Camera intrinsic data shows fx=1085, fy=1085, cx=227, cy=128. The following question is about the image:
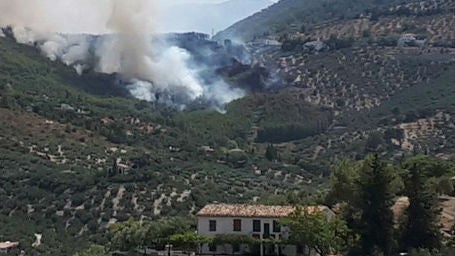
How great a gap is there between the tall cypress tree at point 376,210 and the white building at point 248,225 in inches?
99.7

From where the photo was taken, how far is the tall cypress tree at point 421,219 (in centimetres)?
5894

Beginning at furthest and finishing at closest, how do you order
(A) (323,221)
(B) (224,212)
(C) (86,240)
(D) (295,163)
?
(D) (295,163)
(C) (86,240)
(B) (224,212)
(A) (323,221)

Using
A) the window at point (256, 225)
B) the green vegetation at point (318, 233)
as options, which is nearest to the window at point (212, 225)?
the window at point (256, 225)

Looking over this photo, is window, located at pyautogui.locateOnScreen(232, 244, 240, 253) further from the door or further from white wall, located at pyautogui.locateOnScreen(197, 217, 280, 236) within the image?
the door

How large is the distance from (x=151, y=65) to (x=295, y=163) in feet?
195

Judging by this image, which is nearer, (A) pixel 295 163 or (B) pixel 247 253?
(B) pixel 247 253

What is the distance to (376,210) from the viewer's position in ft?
195

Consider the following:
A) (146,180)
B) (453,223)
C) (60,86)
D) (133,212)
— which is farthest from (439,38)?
(453,223)

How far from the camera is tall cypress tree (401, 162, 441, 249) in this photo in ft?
193

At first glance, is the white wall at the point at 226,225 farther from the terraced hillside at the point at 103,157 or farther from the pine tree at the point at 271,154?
the pine tree at the point at 271,154

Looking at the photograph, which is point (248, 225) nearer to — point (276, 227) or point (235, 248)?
point (276, 227)

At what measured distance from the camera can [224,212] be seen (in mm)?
63094

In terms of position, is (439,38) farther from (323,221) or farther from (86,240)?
(323,221)

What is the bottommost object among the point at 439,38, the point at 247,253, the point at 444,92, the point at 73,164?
the point at 247,253
